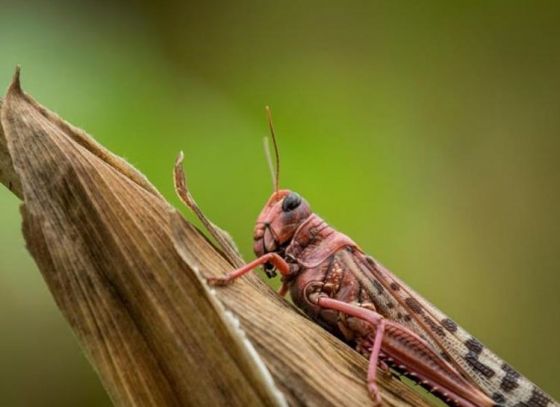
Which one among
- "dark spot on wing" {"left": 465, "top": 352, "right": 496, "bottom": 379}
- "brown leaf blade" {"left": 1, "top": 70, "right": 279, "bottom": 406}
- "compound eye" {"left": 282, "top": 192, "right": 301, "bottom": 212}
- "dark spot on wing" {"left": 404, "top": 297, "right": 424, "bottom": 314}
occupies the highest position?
"compound eye" {"left": 282, "top": 192, "right": 301, "bottom": 212}

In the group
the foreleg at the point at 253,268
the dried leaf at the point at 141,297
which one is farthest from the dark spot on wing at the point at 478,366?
the dried leaf at the point at 141,297

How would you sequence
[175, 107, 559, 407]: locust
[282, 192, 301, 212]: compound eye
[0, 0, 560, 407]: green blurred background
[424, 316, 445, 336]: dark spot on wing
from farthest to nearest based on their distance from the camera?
[0, 0, 560, 407]: green blurred background
[282, 192, 301, 212]: compound eye
[424, 316, 445, 336]: dark spot on wing
[175, 107, 559, 407]: locust

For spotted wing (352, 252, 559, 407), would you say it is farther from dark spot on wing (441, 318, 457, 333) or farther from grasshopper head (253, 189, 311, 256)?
grasshopper head (253, 189, 311, 256)

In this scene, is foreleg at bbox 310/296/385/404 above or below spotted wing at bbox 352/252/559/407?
below

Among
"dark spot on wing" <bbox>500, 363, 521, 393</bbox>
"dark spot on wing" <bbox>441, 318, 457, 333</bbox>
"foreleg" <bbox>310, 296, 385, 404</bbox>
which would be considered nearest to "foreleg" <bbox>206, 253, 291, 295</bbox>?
"foreleg" <bbox>310, 296, 385, 404</bbox>

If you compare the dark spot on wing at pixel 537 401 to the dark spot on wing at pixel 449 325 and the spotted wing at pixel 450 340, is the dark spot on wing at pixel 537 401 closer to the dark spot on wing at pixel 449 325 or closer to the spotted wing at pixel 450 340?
the spotted wing at pixel 450 340

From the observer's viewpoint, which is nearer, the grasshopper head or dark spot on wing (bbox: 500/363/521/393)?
dark spot on wing (bbox: 500/363/521/393)
